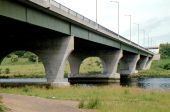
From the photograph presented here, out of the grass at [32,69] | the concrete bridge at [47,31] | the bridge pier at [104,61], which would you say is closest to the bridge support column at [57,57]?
the concrete bridge at [47,31]

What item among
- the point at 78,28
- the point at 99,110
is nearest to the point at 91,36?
the point at 78,28

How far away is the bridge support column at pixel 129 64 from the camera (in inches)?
4983

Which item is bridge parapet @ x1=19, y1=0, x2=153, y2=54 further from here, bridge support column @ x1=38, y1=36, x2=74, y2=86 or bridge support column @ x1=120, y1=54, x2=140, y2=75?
bridge support column @ x1=120, y1=54, x2=140, y2=75

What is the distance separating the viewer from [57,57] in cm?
5956

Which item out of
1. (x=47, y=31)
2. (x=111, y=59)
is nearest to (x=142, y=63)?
(x=111, y=59)

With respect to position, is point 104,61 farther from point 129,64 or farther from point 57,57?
point 57,57

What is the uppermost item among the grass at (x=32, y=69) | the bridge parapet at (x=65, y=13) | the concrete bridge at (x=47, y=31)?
the bridge parapet at (x=65, y=13)

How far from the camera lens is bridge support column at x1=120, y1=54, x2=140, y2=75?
12656cm

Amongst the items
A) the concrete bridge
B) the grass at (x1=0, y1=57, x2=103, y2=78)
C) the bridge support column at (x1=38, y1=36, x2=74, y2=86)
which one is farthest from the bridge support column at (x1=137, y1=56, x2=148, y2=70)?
the bridge support column at (x1=38, y1=36, x2=74, y2=86)

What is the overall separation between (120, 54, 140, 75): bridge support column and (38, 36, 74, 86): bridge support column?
221ft

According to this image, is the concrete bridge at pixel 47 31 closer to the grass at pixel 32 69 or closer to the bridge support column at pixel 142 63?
the grass at pixel 32 69

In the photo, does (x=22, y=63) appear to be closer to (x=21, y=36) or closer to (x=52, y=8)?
(x=21, y=36)

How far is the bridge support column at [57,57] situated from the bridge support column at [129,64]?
67392mm

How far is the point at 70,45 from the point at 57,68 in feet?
11.6
